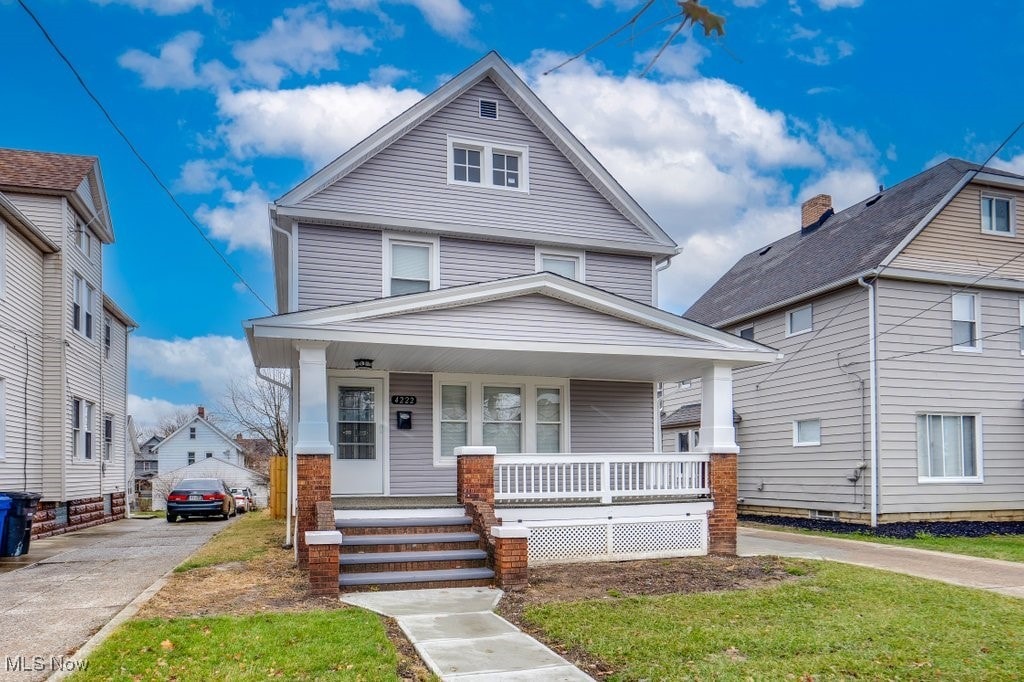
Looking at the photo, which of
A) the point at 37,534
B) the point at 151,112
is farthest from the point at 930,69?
the point at 37,534

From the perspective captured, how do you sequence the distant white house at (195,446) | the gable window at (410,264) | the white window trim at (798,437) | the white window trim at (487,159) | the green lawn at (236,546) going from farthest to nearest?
1. the distant white house at (195,446)
2. the white window trim at (798,437)
3. the white window trim at (487,159)
4. the gable window at (410,264)
5. the green lawn at (236,546)

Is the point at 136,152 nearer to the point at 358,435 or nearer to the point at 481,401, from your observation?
the point at 358,435

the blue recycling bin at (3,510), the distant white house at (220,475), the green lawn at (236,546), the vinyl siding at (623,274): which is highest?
the vinyl siding at (623,274)

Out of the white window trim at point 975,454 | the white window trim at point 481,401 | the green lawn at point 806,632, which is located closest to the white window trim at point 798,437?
the white window trim at point 975,454

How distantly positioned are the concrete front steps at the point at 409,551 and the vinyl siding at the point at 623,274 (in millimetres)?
5732

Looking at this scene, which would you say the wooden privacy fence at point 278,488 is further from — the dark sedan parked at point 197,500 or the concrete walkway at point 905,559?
the concrete walkway at point 905,559

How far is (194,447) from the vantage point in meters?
56.6

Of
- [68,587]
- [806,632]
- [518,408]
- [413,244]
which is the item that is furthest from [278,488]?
[806,632]

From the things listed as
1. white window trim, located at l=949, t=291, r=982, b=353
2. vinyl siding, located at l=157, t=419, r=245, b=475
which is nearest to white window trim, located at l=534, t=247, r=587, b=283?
white window trim, located at l=949, t=291, r=982, b=353

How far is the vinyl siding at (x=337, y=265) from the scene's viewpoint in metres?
12.6

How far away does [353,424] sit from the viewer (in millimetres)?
12570

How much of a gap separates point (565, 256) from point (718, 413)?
417 centimetres

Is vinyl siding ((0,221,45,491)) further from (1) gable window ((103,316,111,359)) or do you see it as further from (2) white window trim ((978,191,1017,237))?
(2) white window trim ((978,191,1017,237))

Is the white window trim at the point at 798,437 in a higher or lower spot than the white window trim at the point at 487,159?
lower
